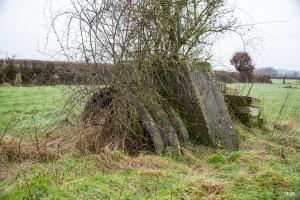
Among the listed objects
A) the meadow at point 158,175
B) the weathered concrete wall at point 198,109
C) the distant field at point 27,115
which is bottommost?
the meadow at point 158,175

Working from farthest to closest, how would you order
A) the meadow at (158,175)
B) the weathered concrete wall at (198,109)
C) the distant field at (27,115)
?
the distant field at (27,115), the weathered concrete wall at (198,109), the meadow at (158,175)

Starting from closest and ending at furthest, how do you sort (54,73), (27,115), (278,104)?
(27,115) < (54,73) < (278,104)

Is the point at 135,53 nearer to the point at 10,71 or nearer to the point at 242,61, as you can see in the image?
the point at 242,61

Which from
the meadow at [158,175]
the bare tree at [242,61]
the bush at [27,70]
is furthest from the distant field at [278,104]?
the bush at [27,70]

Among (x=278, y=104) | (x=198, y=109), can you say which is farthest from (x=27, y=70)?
(x=198, y=109)

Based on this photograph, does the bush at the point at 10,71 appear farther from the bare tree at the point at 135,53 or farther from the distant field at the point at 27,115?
the bare tree at the point at 135,53

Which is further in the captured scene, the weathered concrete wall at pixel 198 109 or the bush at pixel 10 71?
the bush at pixel 10 71

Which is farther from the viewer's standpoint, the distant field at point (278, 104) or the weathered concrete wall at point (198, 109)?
the distant field at point (278, 104)

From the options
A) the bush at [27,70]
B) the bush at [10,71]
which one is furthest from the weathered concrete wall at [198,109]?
the bush at [10,71]

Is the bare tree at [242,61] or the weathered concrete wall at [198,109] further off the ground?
the bare tree at [242,61]

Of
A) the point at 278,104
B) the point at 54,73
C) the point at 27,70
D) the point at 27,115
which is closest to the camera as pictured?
the point at 27,115

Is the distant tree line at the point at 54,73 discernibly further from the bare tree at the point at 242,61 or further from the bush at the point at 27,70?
the bare tree at the point at 242,61

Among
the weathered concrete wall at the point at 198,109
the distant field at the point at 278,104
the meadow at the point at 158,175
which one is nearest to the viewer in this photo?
the meadow at the point at 158,175

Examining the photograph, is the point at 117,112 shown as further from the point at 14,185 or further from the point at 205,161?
the point at 14,185
